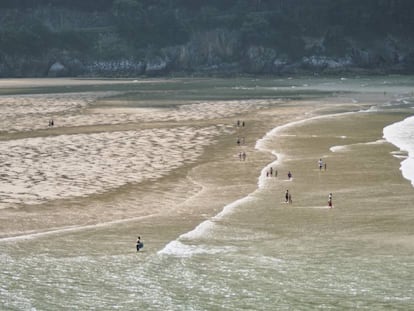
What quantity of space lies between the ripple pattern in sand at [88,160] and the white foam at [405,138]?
14.2m

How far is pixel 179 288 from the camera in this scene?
2816 centimetres

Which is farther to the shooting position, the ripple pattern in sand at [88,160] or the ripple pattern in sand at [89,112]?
the ripple pattern in sand at [89,112]

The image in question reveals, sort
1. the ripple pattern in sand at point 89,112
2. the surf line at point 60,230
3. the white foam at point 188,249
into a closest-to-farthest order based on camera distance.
Answer: the white foam at point 188,249
the surf line at point 60,230
the ripple pattern in sand at point 89,112

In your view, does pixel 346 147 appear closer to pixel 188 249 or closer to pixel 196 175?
pixel 196 175

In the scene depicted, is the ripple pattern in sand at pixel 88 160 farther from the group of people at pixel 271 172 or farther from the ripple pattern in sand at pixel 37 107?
the ripple pattern in sand at pixel 37 107

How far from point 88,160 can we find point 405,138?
25.9m

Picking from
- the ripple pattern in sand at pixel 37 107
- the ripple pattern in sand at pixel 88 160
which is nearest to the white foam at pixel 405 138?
the ripple pattern in sand at pixel 88 160

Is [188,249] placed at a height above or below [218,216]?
above

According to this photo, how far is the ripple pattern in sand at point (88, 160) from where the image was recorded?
46250mm

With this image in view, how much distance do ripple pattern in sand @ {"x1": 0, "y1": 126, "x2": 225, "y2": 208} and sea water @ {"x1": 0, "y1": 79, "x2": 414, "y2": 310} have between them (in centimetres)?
982

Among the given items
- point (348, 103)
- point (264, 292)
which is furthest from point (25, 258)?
point (348, 103)

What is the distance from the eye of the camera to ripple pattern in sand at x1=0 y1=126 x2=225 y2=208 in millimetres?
46250

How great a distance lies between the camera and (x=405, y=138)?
222 ft

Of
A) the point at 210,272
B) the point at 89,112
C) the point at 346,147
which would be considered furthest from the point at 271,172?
the point at 89,112
